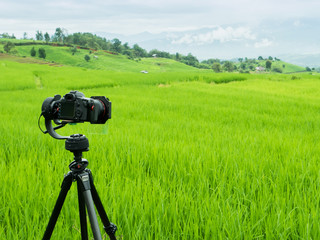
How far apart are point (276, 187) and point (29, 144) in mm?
3048

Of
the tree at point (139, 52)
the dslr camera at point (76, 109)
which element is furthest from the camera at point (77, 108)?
the tree at point (139, 52)

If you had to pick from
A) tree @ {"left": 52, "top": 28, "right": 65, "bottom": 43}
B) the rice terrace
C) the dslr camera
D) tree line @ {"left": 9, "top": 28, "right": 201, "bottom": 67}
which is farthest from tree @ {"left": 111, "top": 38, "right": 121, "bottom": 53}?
the dslr camera

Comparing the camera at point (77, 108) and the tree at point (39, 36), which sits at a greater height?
the tree at point (39, 36)

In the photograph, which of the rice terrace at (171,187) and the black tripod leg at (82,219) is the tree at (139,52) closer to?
the rice terrace at (171,187)

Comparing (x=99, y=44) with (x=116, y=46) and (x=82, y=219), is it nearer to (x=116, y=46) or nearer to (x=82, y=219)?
(x=116, y=46)

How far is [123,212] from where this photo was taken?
1.66 metres

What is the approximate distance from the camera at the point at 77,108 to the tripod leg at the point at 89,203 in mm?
229

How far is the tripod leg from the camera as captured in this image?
93 centimetres

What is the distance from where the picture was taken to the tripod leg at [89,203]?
93cm

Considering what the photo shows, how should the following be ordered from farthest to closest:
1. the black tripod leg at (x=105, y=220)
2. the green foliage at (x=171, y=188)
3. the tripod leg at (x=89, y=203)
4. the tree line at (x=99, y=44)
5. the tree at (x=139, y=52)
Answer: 1. the tree at (x=139, y=52)
2. the tree line at (x=99, y=44)
3. the green foliage at (x=171, y=188)
4. the black tripod leg at (x=105, y=220)
5. the tripod leg at (x=89, y=203)

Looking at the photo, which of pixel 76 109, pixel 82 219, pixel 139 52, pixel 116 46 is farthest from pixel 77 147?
pixel 139 52

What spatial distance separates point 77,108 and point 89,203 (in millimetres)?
371

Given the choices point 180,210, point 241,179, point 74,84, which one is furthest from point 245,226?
point 74,84

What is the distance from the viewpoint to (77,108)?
100 centimetres
